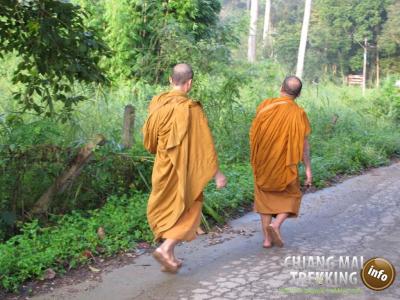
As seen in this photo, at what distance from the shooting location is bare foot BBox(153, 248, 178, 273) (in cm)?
447

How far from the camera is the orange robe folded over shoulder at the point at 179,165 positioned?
4.51 meters

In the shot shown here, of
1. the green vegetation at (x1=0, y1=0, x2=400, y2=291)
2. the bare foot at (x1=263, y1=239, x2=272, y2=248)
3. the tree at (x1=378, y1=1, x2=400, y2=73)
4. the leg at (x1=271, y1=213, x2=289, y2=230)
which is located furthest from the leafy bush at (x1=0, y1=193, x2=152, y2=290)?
the tree at (x1=378, y1=1, x2=400, y2=73)

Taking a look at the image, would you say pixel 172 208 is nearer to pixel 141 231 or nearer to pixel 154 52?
pixel 141 231

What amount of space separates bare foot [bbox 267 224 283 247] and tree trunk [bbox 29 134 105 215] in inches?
75.1

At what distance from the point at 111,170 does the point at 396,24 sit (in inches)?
1180

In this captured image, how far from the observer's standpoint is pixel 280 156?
17.9ft

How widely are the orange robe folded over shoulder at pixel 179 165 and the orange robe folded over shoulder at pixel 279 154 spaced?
1.06 meters

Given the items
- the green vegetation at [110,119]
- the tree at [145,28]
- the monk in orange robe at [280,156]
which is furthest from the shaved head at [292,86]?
the tree at [145,28]

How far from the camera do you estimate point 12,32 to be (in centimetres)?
582

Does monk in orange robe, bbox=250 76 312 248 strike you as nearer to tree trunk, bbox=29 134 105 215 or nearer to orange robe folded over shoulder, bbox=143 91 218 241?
orange robe folded over shoulder, bbox=143 91 218 241

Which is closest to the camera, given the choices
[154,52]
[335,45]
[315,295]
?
[315,295]

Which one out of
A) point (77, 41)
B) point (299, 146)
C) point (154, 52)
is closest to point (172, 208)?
point (299, 146)

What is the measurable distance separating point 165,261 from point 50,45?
268 cm

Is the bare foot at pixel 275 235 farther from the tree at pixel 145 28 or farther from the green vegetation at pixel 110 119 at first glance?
the tree at pixel 145 28
